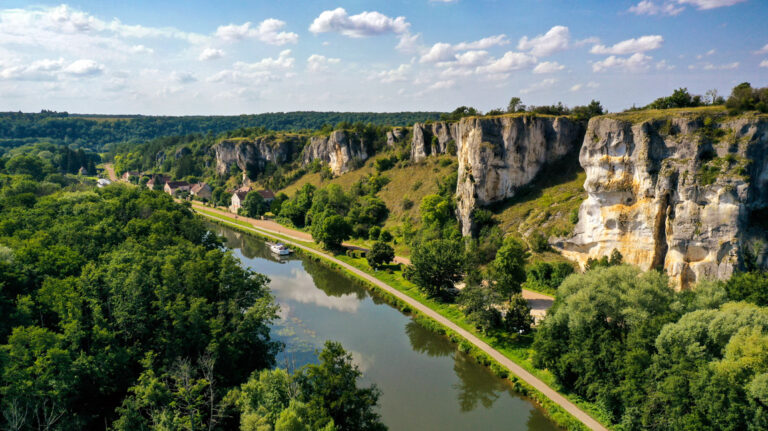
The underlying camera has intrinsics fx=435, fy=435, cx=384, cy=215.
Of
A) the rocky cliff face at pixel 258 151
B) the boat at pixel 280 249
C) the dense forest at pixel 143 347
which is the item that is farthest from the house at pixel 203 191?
the dense forest at pixel 143 347

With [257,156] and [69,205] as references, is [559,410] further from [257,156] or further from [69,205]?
[257,156]

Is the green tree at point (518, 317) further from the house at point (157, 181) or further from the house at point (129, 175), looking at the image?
the house at point (129, 175)

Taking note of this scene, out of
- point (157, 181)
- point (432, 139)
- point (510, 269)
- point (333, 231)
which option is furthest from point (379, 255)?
point (157, 181)

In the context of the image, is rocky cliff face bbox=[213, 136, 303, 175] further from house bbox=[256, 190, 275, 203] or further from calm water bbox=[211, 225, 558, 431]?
calm water bbox=[211, 225, 558, 431]

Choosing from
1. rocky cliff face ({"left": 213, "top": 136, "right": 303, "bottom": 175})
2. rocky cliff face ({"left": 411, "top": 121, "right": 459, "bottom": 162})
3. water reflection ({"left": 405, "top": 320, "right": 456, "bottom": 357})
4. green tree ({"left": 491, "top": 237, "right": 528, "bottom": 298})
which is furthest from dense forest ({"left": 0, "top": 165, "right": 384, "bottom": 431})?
rocky cliff face ({"left": 213, "top": 136, "right": 303, "bottom": 175})

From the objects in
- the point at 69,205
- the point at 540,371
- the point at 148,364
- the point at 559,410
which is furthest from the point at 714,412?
the point at 69,205

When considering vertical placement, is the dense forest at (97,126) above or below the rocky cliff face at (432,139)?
above

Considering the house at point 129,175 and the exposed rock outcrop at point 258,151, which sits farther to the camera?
the house at point 129,175
